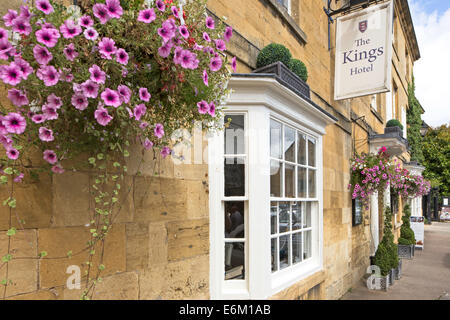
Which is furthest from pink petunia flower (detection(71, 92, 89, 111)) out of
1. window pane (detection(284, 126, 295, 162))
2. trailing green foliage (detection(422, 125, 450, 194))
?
trailing green foliage (detection(422, 125, 450, 194))

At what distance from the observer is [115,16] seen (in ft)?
4.52

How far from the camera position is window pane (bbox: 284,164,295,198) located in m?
3.84

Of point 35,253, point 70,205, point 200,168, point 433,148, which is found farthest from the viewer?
point 433,148

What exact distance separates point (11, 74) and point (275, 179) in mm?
2811

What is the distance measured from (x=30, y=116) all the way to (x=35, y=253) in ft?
2.61

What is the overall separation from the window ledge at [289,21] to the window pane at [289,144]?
1682mm

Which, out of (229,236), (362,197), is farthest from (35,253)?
(362,197)

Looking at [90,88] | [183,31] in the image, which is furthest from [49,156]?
[183,31]

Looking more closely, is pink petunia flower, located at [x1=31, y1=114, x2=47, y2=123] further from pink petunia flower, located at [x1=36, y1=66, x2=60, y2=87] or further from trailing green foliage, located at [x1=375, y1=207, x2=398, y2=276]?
trailing green foliage, located at [x1=375, y1=207, x2=398, y2=276]

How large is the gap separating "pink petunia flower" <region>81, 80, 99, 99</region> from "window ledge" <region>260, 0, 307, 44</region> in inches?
135

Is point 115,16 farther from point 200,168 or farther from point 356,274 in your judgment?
point 356,274

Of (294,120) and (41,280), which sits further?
(294,120)

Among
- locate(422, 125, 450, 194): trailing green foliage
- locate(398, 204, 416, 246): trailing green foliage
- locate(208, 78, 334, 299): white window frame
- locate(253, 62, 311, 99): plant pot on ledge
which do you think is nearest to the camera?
locate(208, 78, 334, 299): white window frame
